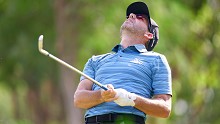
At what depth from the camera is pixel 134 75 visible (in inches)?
253

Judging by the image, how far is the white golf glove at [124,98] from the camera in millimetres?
6055

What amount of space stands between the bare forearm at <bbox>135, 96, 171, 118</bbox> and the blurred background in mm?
15510

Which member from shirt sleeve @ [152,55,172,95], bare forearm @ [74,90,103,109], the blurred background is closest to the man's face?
shirt sleeve @ [152,55,172,95]

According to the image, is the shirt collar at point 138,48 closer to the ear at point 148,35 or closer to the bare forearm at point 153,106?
the ear at point 148,35

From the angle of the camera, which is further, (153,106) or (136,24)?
(136,24)

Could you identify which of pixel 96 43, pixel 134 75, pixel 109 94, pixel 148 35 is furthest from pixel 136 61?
pixel 96 43

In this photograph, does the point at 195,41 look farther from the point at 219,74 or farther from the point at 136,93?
the point at 136,93

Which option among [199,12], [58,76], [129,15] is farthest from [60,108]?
[129,15]

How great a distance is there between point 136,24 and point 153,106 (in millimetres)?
658

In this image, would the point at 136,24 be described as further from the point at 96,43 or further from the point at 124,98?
the point at 96,43

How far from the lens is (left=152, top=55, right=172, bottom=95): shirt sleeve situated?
638 centimetres

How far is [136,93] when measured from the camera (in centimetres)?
636

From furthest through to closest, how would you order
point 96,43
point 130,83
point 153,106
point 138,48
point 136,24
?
point 96,43 < point 136,24 < point 138,48 < point 130,83 < point 153,106

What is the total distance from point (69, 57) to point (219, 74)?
5.66 metres
